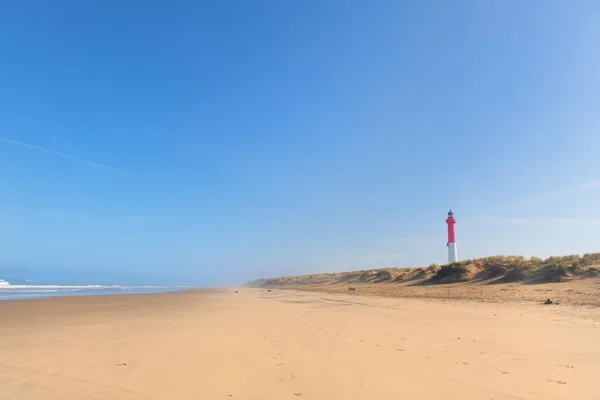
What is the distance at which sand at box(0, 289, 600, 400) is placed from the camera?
4293 millimetres

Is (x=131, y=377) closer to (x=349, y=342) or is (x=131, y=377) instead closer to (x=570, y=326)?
(x=349, y=342)

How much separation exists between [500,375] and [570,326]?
4776 mm

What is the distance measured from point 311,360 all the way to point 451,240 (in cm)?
4256

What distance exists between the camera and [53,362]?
18.4 ft

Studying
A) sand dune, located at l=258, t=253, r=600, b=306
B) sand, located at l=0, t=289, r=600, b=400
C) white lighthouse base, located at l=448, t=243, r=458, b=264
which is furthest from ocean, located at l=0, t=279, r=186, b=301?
white lighthouse base, located at l=448, t=243, r=458, b=264

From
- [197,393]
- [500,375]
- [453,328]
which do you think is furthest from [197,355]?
[453,328]

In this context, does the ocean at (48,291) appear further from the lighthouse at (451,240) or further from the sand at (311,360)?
the lighthouse at (451,240)

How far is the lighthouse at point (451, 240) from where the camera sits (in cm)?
4242

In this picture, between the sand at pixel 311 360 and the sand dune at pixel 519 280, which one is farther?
the sand dune at pixel 519 280

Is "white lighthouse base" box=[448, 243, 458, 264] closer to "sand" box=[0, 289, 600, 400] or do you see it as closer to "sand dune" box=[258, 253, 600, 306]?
Answer: "sand dune" box=[258, 253, 600, 306]

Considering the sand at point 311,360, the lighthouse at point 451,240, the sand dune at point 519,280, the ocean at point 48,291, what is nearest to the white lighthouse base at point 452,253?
the lighthouse at point 451,240

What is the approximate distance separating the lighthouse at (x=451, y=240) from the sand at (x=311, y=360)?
3481 centimetres

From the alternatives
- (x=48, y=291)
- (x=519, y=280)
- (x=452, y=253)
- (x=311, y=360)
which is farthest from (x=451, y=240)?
(x=48, y=291)

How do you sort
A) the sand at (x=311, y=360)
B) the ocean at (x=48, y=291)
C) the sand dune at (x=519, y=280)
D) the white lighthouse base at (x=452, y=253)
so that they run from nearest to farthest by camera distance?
the sand at (x=311, y=360) < the sand dune at (x=519, y=280) < the ocean at (x=48, y=291) < the white lighthouse base at (x=452, y=253)
